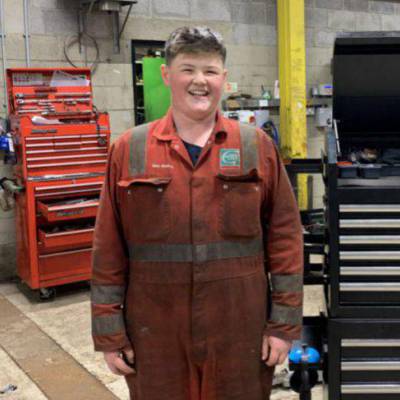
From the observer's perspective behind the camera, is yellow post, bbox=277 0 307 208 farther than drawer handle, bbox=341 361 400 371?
Yes

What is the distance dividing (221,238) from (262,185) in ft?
0.53

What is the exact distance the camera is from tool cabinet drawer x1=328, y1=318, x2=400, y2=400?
5.44 feet

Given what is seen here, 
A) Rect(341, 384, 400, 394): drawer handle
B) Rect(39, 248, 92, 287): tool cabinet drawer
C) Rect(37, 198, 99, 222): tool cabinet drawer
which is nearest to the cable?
Rect(37, 198, 99, 222): tool cabinet drawer

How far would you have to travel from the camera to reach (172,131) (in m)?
1.32

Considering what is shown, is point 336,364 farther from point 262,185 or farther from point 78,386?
point 78,386

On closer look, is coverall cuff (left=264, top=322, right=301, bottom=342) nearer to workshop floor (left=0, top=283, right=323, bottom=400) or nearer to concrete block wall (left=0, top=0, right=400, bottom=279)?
workshop floor (left=0, top=283, right=323, bottom=400)

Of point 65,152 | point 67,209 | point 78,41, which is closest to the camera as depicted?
point 67,209

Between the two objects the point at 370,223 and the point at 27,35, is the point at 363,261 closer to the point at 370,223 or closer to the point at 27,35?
the point at 370,223

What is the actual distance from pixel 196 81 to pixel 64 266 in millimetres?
2565

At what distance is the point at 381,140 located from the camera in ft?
6.25

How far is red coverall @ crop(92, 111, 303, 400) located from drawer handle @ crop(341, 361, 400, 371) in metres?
0.43

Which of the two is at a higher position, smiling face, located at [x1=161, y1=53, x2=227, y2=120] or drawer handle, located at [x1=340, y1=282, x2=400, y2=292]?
smiling face, located at [x1=161, y1=53, x2=227, y2=120]

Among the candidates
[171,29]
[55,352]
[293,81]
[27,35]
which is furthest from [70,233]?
[293,81]

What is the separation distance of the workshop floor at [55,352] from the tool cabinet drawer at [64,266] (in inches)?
5.6
